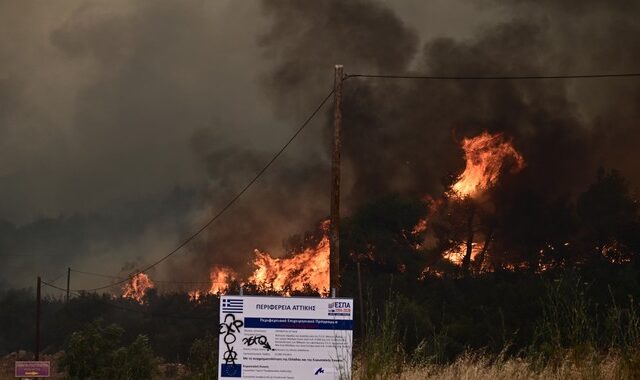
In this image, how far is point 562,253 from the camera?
68062 millimetres

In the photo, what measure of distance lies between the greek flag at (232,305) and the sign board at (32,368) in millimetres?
Answer: 23587

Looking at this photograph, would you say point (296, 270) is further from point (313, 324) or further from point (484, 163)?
point (313, 324)

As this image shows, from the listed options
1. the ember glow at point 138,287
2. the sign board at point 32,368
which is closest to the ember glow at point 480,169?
the ember glow at point 138,287

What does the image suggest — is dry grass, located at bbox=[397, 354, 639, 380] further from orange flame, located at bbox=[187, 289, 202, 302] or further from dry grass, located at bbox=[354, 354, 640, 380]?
orange flame, located at bbox=[187, 289, 202, 302]

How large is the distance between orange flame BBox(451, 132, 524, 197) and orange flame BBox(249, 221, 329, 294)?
1400 cm

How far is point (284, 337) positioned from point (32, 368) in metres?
24.7

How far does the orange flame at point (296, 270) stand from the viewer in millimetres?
68056

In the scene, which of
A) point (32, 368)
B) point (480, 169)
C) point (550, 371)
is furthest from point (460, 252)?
point (550, 371)

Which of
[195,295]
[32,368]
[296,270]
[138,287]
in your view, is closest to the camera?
[32,368]

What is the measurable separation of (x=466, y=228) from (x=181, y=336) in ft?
89.0

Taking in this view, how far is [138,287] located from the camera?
9838 centimetres

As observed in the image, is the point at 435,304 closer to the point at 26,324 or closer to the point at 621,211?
the point at 621,211

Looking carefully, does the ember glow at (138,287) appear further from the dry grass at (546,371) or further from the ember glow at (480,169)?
the dry grass at (546,371)

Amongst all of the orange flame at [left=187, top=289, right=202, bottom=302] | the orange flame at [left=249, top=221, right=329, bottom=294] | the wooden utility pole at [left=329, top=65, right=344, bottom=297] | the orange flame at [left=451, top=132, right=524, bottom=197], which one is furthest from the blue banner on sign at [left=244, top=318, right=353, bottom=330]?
the orange flame at [left=187, top=289, right=202, bottom=302]
